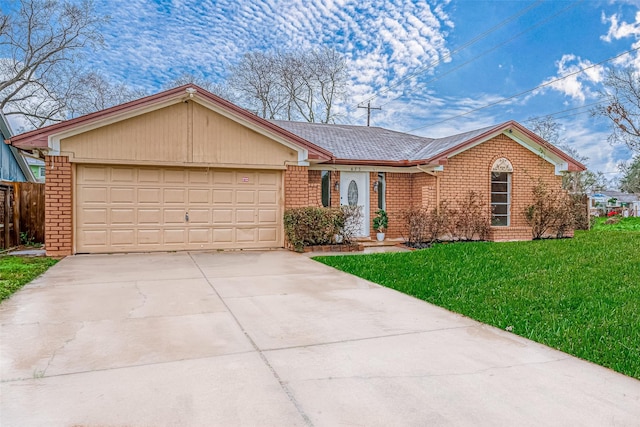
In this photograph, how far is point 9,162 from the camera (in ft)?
56.2

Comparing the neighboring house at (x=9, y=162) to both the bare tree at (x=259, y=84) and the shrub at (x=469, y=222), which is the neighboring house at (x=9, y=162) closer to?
the shrub at (x=469, y=222)

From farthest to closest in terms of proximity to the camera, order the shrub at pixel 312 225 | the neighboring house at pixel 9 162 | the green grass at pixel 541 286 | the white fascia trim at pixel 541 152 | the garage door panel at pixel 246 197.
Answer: the neighboring house at pixel 9 162
the white fascia trim at pixel 541 152
the garage door panel at pixel 246 197
the shrub at pixel 312 225
the green grass at pixel 541 286

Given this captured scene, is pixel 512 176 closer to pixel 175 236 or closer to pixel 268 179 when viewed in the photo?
pixel 268 179

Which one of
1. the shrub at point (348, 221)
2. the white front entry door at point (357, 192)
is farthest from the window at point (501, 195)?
the shrub at point (348, 221)

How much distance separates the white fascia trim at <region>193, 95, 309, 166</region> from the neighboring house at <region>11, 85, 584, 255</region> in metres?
0.03

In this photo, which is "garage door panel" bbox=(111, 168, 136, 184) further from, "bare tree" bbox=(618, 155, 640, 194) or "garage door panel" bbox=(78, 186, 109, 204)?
"bare tree" bbox=(618, 155, 640, 194)

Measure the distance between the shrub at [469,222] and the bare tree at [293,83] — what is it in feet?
64.0

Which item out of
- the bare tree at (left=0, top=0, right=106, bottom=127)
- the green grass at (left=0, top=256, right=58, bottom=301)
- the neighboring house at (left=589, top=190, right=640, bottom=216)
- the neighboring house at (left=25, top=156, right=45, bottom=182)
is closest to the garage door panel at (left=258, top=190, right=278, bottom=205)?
the green grass at (left=0, top=256, right=58, bottom=301)

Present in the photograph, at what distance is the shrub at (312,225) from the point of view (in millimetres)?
11242

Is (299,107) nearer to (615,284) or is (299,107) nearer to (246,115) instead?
(246,115)

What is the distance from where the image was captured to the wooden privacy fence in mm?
11445

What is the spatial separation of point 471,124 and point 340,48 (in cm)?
1093

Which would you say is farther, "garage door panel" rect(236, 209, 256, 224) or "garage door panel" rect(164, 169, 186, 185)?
"garage door panel" rect(236, 209, 256, 224)

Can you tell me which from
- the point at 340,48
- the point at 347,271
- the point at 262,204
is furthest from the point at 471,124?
the point at 347,271
